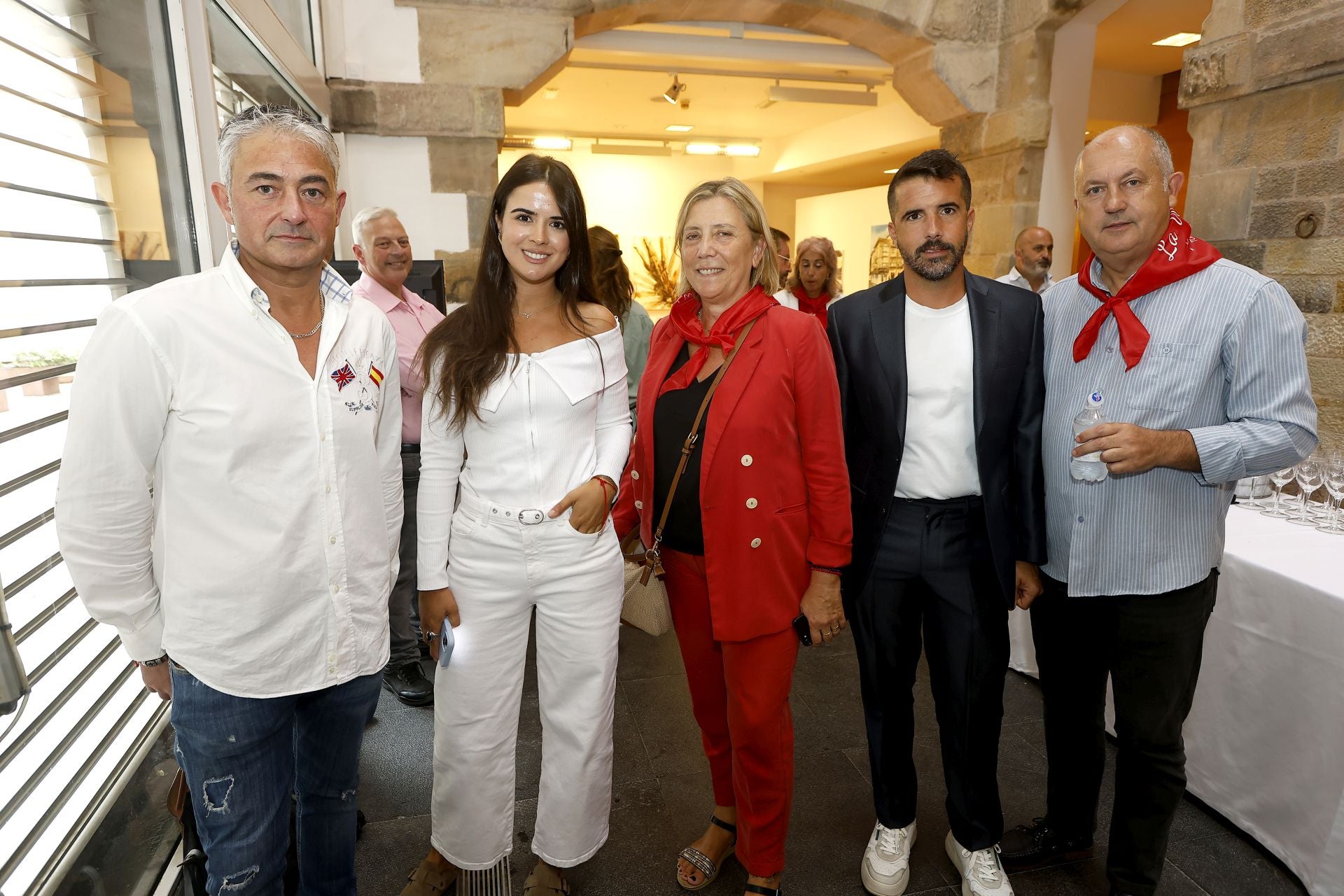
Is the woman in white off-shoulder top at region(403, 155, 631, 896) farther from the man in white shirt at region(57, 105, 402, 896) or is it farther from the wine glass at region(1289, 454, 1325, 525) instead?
the wine glass at region(1289, 454, 1325, 525)

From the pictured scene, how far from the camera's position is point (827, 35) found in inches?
231

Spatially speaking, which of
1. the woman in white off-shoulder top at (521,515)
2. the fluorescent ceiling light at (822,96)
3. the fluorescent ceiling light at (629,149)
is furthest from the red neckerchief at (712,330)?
the fluorescent ceiling light at (629,149)

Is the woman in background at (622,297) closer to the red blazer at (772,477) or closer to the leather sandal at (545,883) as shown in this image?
the red blazer at (772,477)

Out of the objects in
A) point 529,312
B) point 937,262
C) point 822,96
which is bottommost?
point 529,312

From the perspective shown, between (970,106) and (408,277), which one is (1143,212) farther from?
(970,106)

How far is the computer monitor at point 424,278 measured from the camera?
12.7ft

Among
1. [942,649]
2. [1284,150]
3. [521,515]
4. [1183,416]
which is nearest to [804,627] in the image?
[942,649]

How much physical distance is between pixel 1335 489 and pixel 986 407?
4.97 ft

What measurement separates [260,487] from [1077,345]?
1859mm

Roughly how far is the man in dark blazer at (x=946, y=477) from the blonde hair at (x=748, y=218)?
0.82 ft

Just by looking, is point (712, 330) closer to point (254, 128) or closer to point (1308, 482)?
point (254, 128)

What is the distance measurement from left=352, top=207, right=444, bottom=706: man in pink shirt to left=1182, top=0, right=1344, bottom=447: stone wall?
150 inches

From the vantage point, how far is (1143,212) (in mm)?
1786

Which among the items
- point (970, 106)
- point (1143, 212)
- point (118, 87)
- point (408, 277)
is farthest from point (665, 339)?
point (970, 106)
